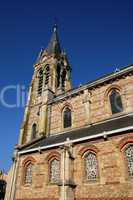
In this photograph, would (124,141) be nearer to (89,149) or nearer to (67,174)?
(89,149)

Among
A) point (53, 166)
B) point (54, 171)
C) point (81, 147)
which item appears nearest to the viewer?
point (81, 147)

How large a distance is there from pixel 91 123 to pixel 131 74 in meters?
5.37

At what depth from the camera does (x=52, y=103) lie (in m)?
20.2

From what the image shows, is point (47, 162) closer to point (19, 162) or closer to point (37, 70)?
point (19, 162)

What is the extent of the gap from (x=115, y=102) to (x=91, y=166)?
20.6 feet

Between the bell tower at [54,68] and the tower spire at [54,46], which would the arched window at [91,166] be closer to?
the bell tower at [54,68]

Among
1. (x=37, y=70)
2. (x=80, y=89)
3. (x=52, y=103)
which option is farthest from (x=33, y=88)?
(x=80, y=89)

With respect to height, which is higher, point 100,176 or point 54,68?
point 54,68

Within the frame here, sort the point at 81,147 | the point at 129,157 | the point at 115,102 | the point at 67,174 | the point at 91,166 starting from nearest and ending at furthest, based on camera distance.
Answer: the point at 129,157 → the point at 67,174 → the point at 91,166 → the point at 81,147 → the point at 115,102

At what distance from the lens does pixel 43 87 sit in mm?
25281

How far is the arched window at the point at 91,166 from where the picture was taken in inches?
436

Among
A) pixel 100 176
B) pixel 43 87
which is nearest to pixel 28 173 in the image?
pixel 100 176

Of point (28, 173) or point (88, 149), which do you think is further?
point (28, 173)

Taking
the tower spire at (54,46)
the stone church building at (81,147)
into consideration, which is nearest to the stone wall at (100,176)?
the stone church building at (81,147)
